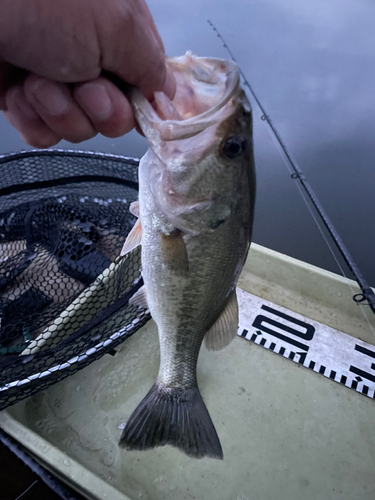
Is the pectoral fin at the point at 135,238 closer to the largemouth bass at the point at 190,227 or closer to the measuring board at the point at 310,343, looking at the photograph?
the largemouth bass at the point at 190,227

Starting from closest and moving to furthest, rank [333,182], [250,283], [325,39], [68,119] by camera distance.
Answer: [68,119], [250,283], [333,182], [325,39]

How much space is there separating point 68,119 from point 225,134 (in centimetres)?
45

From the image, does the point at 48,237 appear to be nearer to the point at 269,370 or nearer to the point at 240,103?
the point at 240,103

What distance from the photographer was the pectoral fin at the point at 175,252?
1.14 meters

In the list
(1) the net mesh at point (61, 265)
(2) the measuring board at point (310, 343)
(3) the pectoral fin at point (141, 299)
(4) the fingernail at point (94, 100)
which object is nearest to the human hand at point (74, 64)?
(4) the fingernail at point (94, 100)

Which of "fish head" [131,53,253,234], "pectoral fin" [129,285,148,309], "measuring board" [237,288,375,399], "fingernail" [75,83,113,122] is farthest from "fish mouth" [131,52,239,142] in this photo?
"measuring board" [237,288,375,399]

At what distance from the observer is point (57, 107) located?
71 centimetres

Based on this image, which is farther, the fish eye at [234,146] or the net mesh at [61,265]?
the net mesh at [61,265]

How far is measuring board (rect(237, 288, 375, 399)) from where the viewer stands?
2098mm

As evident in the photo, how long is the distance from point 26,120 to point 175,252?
1.92 ft

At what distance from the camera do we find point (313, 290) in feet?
7.93

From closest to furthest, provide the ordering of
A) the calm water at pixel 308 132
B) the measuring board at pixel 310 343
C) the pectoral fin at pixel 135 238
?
the pectoral fin at pixel 135 238
the measuring board at pixel 310 343
the calm water at pixel 308 132

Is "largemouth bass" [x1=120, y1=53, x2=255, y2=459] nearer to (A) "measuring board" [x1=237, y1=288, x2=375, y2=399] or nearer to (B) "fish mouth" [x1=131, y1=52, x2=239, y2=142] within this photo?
(B) "fish mouth" [x1=131, y1=52, x2=239, y2=142]

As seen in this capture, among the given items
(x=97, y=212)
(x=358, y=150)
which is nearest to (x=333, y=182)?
(x=358, y=150)
